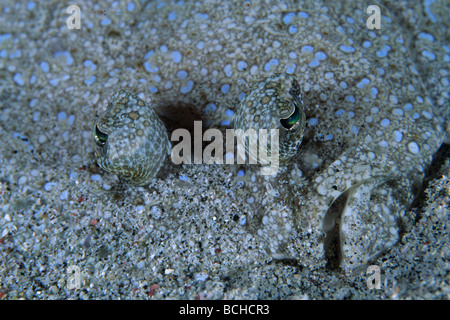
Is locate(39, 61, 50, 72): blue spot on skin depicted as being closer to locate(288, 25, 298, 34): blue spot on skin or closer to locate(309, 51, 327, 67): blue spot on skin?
locate(288, 25, 298, 34): blue spot on skin

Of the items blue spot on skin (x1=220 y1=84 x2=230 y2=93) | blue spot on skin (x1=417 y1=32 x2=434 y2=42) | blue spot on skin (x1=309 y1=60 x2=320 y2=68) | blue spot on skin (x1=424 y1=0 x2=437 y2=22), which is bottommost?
blue spot on skin (x1=220 y1=84 x2=230 y2=93)

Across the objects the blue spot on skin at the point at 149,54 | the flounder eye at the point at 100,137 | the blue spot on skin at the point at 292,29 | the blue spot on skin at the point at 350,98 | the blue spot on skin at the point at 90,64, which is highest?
the blue spot on skin at the point at 292,29

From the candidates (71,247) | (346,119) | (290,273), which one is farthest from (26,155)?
(346,119)

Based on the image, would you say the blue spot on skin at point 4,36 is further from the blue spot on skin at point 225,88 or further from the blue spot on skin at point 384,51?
the blue spot on skin at point 384,51

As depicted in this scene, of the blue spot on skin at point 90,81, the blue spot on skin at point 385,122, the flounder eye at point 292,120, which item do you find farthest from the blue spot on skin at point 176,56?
the blue spot on skin at point 385,122

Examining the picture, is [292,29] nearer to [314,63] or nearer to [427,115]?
[314,63]

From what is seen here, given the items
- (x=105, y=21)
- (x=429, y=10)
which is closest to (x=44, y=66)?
(x=105, y=21)

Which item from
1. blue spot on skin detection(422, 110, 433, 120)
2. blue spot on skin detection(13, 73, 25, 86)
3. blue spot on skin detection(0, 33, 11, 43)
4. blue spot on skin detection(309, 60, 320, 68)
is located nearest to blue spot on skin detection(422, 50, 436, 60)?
blue spot on skin detection(422, 110, 433, 120)
